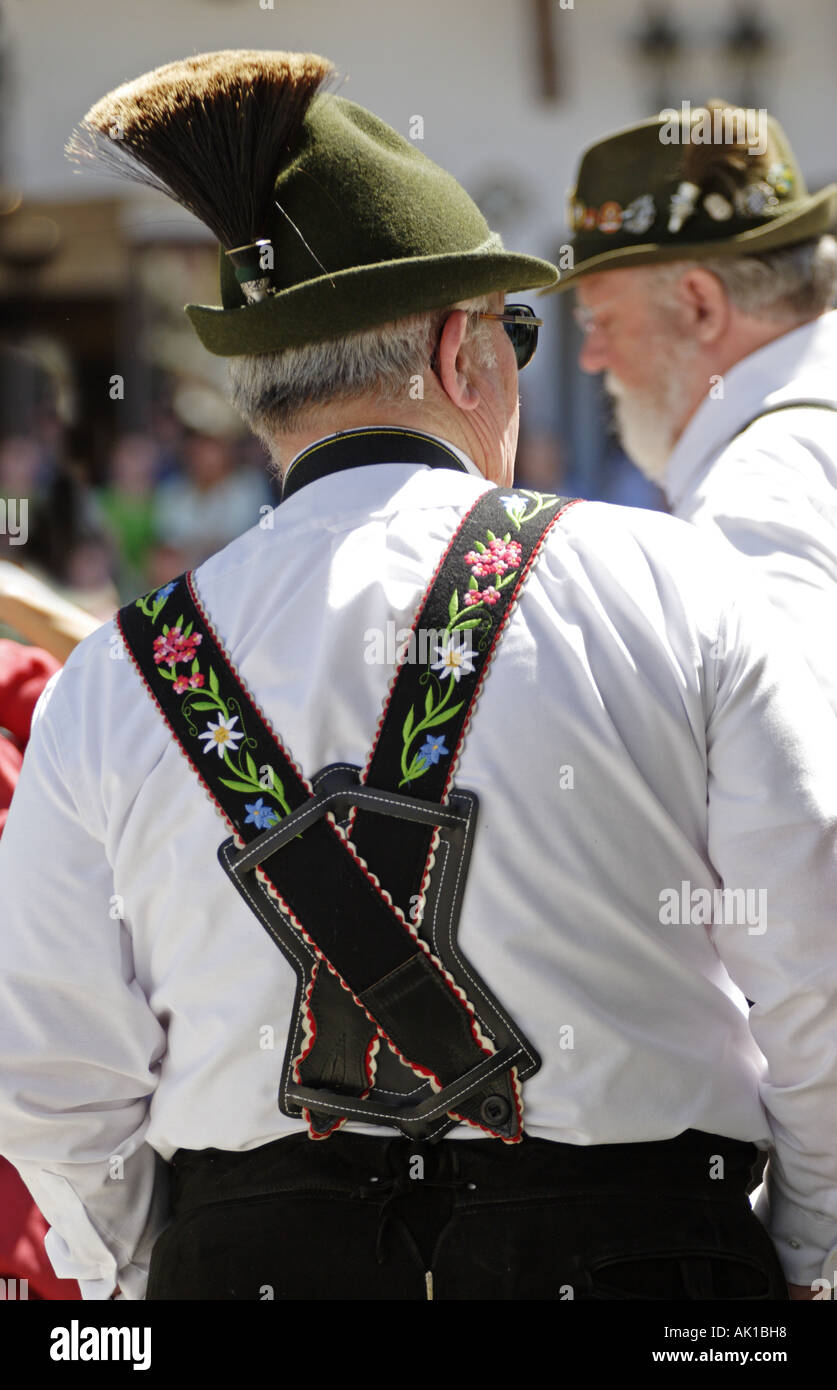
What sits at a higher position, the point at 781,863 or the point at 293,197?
the point at 293,197

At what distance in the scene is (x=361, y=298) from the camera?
1.51 metres

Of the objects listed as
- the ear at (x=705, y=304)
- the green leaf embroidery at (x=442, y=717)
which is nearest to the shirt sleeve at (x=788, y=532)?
the ear at (x=705, y=304)

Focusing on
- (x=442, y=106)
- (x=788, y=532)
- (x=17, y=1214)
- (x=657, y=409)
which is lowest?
(x=17, y=1214)

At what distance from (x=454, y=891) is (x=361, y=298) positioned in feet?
2.03

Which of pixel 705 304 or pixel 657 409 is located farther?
pixel 657 409

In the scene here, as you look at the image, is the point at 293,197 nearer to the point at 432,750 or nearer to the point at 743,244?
the point at 432,750

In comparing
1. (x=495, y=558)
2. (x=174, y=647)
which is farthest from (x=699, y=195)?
(x=174, y=647)

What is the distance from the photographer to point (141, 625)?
1.50 m

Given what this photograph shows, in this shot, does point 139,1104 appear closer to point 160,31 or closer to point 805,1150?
point 805,1150

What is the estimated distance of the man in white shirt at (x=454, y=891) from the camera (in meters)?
1.39

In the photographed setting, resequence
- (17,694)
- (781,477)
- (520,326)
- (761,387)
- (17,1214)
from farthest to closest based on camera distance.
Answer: (761,387) → (781,477) → (17,694) → (17,1214) → (520,326)

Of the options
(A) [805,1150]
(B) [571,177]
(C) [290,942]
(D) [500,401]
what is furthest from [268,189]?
(B) [571,177]
